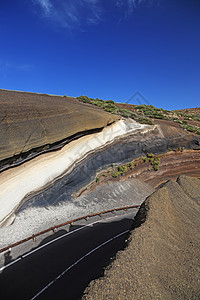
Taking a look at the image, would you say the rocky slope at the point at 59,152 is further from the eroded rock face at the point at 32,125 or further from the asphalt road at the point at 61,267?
the asphalt road at the point at 61,267

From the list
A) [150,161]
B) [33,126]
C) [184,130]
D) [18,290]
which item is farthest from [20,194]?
[184,130]

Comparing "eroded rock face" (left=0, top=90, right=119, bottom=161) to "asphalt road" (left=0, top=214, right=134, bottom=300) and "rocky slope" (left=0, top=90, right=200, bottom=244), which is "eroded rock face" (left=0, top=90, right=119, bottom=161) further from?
"asphalt road" (left=0, top=214, right=134, bottom=300)

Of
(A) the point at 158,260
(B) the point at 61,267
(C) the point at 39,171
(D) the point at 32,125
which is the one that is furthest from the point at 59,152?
(A) the point at 158,260

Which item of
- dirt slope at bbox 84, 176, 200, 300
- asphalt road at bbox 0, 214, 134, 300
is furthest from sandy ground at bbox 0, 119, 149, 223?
dirt slope at bbox 84, 176, 200, 300

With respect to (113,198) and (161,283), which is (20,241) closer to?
(161,283)

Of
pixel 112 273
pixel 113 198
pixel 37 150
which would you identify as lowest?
pixel 113 198

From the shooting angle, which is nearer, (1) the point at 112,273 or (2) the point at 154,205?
(1) the point at 112,273

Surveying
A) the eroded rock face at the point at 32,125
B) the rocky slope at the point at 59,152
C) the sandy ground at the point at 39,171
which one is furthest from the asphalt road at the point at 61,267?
the eroded rock face at the point at 32,125

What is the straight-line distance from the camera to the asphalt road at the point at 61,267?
6.06m

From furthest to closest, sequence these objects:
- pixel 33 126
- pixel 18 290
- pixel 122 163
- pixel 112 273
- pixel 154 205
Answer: pixel 122 163
pixel 33 126
pixel 154 205
pixel 18 290
pixel 112 273

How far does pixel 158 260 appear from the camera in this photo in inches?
180

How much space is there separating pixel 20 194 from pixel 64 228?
3.45 meters

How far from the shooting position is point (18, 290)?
610 cm

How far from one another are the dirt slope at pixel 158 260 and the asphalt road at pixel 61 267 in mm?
762
